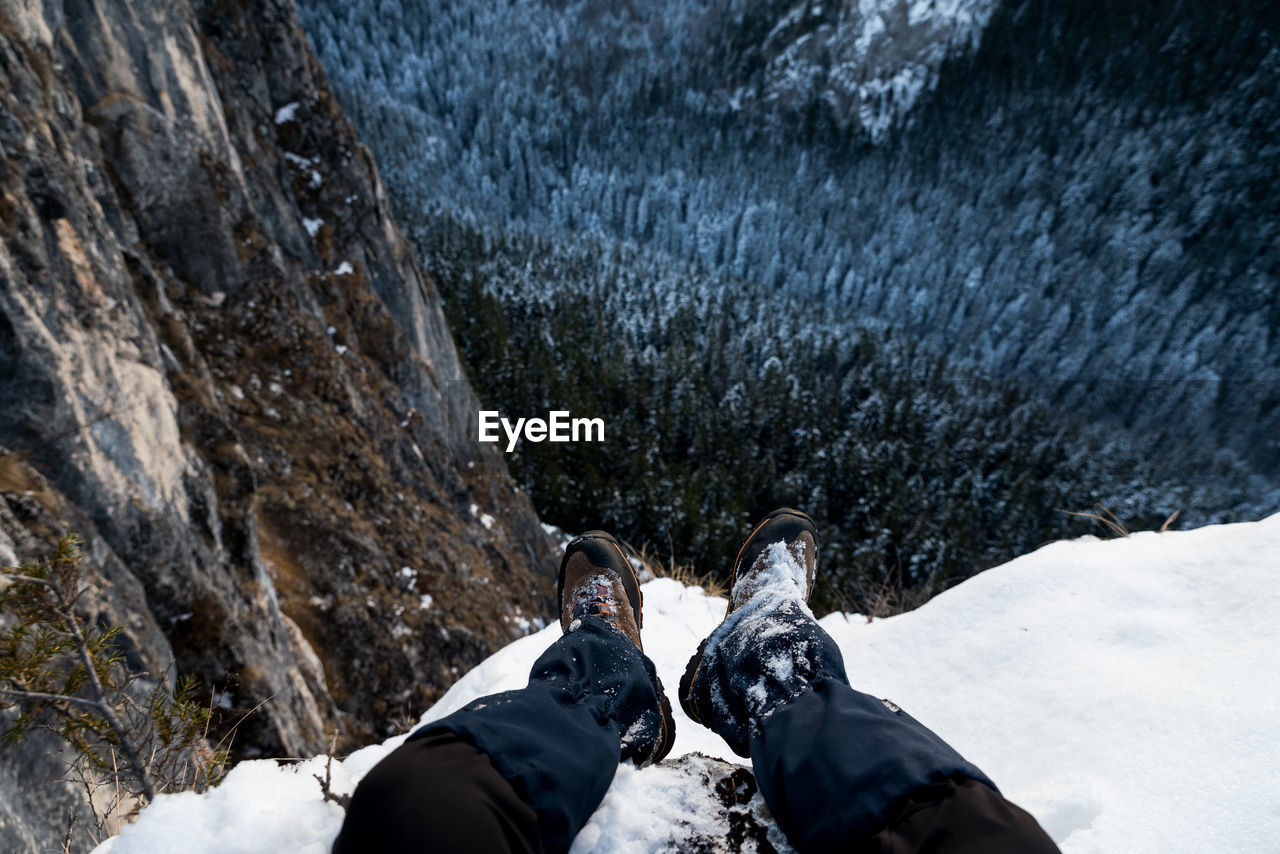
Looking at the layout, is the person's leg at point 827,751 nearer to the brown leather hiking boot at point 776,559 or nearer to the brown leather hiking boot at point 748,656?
the brown leather hiking boot at point 748,656

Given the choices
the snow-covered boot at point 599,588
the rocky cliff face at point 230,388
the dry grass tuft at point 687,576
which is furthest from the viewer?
the dry grass tuft at point 687,576

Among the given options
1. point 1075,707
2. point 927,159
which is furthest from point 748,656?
point 927,159

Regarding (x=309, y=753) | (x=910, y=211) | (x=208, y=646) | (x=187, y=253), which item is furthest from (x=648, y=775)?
(x=910, y=211)

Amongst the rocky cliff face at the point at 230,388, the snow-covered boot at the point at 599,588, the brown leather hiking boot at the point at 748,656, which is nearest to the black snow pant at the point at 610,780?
the brown leather hiking boot at the point at 748,656

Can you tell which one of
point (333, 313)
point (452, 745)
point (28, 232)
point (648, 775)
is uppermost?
point (28, 232)

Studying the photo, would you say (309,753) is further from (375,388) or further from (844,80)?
(844,80)

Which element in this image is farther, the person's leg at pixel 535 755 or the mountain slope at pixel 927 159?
the mountain slope at pixel 927 159

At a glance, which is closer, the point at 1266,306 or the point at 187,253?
the point at 187,253

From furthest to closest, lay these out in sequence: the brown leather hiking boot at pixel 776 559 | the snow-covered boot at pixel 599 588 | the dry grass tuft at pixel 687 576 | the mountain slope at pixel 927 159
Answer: the mountain slope at pixel 927 159 → the dry grass tuft at pixel 687 576 → the brown leather hiking boot at pixel 776 559 → the snow-covered boot at pixel 599 588
